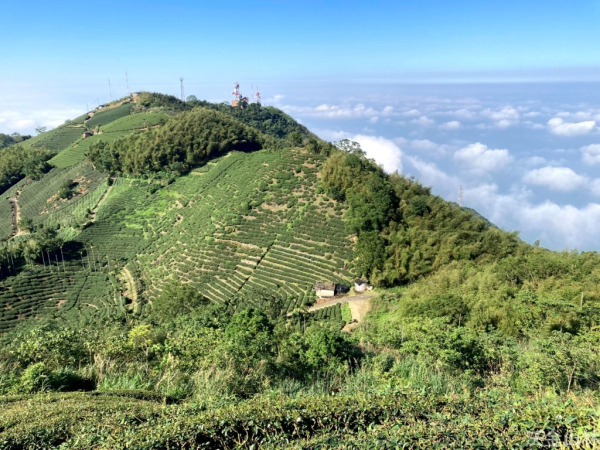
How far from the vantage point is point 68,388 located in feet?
28.3

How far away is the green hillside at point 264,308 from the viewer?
5625 millimetres

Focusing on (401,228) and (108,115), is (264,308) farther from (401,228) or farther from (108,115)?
(108,115)

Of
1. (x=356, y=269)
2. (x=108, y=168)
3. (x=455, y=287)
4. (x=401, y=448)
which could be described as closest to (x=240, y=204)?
(x=356, y=269)

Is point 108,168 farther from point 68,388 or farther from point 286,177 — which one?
point 68,388

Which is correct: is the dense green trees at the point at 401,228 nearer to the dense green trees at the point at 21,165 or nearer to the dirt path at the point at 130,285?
the dirt path at the point at 130,285

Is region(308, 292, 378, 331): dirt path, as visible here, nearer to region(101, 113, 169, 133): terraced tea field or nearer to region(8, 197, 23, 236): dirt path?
region(8, 197, 23, 236): dirt path

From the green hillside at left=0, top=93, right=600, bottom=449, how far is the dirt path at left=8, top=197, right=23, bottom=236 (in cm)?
54

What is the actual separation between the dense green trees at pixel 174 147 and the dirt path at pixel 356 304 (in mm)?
41354

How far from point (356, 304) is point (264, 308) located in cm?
817

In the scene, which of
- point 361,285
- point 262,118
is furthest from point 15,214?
point 262,118

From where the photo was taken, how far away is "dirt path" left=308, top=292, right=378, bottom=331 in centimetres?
2939

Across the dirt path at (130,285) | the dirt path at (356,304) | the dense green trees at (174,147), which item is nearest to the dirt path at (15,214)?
the dense green trees at (174,147)

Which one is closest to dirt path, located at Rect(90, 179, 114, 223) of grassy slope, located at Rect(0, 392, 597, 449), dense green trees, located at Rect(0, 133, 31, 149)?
grassy slope, located at Rect(0, 392, 597, 449)

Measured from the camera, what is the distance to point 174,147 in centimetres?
6419
